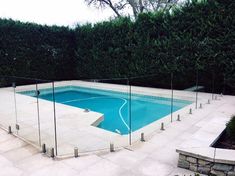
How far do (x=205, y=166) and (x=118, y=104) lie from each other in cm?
567

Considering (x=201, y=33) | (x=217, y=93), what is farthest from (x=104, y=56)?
(x=217, y=93)

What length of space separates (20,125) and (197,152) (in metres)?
4.10

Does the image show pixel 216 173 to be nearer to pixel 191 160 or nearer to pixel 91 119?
pixel 191 160

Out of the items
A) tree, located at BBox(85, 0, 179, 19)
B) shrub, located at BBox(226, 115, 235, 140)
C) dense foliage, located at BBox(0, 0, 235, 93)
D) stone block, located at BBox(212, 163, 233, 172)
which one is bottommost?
stone block, located at BBox(212, 163, 233, 172)

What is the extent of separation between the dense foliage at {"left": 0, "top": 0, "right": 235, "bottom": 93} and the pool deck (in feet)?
16.0

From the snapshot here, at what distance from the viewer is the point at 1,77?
10.9m

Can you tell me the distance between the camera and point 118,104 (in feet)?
27.9

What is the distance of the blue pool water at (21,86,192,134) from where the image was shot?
6.46 metres

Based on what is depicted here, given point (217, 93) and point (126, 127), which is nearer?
point (126, 127)

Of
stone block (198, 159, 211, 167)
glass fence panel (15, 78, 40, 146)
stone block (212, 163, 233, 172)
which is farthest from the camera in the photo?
glass fence panel (15, 78, 40, 146)

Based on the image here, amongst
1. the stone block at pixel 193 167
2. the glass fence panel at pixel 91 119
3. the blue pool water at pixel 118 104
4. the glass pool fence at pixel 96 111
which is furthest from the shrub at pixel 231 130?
the blue pool water at pixel 118 104

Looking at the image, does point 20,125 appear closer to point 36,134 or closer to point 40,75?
point 36,134

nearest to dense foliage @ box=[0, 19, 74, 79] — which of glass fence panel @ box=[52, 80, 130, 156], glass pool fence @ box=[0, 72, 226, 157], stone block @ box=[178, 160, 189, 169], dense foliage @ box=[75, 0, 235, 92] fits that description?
glass pool fence @ box=[0, 72, 226, 157]

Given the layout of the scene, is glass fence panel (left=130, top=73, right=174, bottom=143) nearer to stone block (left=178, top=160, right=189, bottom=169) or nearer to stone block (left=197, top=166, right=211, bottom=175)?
stone block (left=178, top=160, right=189, bottom=169)
